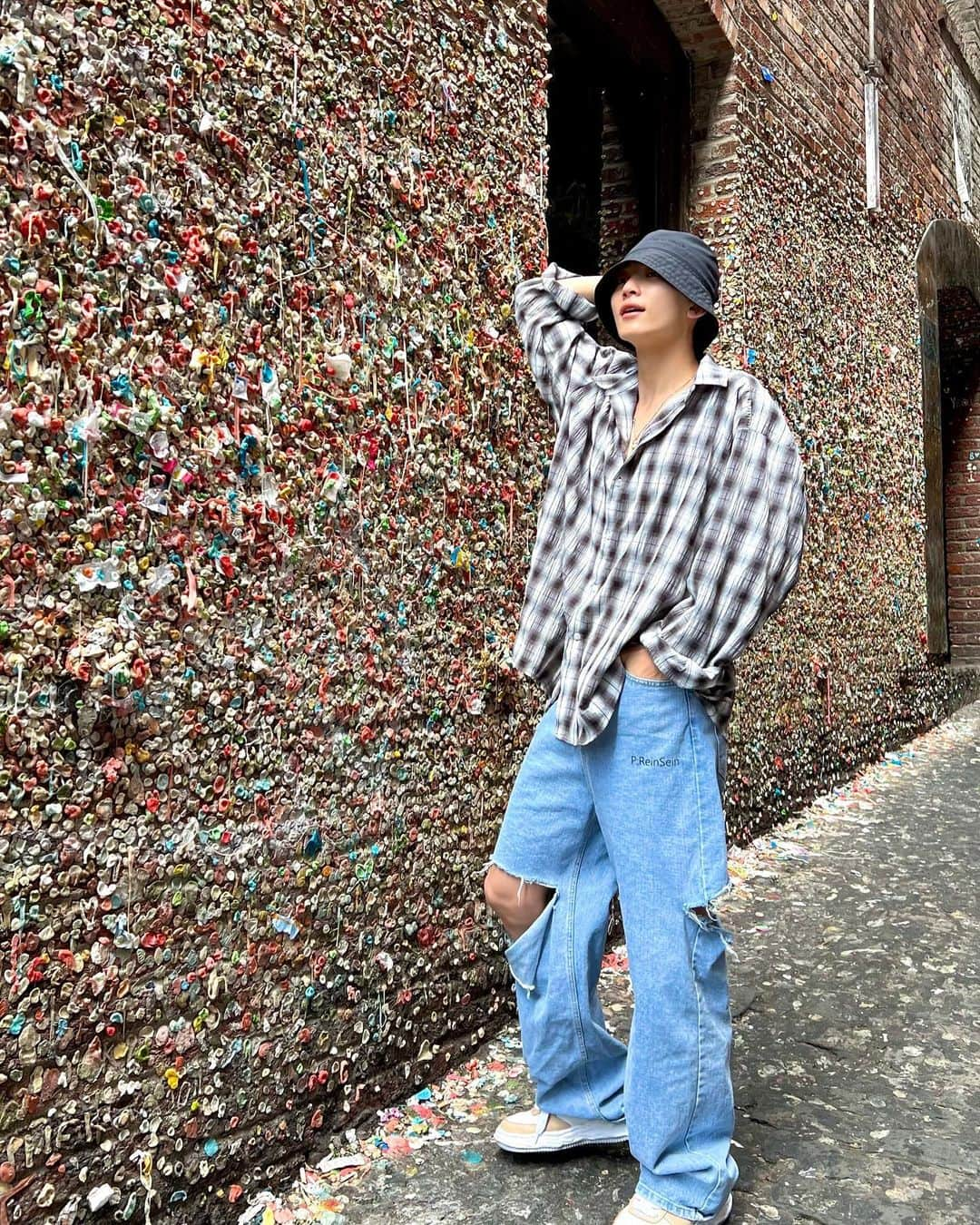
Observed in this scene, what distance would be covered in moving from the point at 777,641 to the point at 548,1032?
10.1ft

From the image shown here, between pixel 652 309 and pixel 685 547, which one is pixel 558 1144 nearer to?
pixel 685 547

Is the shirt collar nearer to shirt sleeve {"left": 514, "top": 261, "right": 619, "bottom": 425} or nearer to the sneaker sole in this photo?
shirt sleeve {"left": 514, "top": 261, "right": 619, "bottom": 425}

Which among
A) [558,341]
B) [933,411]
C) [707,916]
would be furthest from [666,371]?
[933,411]

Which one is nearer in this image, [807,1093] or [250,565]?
[250,565]

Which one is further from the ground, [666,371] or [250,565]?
[666,371]

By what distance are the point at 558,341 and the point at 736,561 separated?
0.70 meters

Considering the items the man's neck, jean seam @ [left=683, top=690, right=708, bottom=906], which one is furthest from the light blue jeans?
the man's neck

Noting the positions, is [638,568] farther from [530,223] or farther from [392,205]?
[530,223]

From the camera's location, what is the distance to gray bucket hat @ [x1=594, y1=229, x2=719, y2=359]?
6.55 feet

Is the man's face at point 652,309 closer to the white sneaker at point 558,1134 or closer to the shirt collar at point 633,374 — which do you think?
the shirt collar at point 633,374

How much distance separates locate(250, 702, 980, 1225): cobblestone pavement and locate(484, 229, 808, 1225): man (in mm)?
294

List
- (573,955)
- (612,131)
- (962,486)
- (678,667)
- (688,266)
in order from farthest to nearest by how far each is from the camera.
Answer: (962,486) < (612,131) < (573,955) < (688,266) < (678,667)

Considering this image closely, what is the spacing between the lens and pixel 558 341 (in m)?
2.31

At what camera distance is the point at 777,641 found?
4906mm
